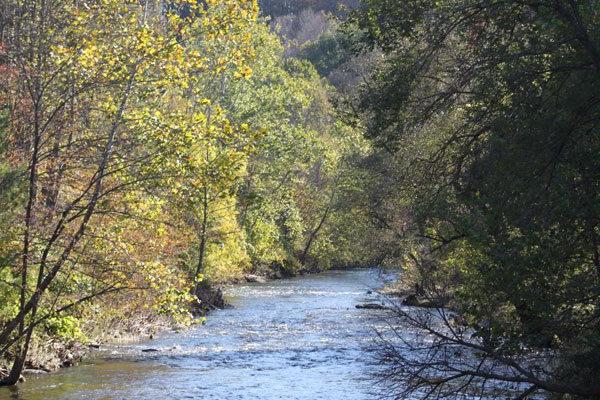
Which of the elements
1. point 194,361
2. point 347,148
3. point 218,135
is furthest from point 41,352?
point 347,148

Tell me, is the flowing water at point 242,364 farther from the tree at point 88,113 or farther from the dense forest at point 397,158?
the tree at point 88,113

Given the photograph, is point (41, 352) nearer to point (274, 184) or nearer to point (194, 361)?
point (194, 361)

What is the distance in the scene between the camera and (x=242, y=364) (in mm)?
19703

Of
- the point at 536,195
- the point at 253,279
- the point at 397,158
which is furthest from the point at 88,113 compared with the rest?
the point at 253,279

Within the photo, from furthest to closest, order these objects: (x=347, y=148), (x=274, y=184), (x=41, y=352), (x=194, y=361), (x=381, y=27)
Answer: (x=347, y=148) < (x=274, y=184) < (x=194, y=361) < (x=41, y=352) < (x=381, y=27)

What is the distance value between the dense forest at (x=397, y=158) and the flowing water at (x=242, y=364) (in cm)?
109

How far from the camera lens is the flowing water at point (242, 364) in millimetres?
16125

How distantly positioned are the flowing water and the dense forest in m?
1.09

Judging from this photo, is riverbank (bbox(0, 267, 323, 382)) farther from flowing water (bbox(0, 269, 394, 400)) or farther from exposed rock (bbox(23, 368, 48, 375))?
flowing water (bbox(0, 269, 394, 400))

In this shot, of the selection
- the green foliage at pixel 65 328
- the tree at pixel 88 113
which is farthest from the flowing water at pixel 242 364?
the tree at pixel 88 113

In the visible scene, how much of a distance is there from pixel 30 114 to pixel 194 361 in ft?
24.6

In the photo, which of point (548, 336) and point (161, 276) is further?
point (161, 276)

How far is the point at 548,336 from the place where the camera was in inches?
404

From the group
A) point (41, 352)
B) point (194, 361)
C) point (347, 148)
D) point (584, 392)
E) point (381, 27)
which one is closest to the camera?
point (584, 392)
